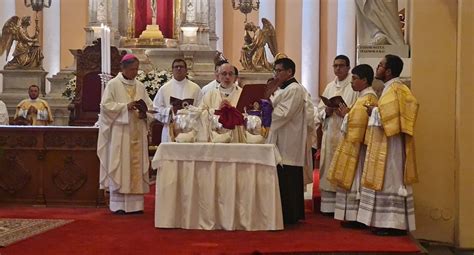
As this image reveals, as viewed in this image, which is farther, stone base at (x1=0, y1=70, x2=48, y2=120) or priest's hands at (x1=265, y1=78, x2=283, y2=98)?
stone base at (x1=0, y1=70, x2=48, y2=120)

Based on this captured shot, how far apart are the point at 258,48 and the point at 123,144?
8.12m

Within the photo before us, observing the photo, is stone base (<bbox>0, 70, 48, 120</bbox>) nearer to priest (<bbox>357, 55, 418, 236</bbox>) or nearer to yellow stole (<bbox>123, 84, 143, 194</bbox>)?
yellow stole (<bbox>123, 84, 143, 194</bbox>)

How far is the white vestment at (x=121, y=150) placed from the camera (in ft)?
28.0

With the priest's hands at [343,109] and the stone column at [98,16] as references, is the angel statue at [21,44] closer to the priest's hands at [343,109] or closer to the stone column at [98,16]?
the stone column at [98,16]

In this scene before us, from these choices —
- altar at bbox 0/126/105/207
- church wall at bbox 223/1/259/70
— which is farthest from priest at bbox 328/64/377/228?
church wall at bbox 223/1/259/70

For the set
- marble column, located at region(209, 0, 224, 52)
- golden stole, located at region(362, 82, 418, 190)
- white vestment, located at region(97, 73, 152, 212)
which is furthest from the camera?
marble column, located at region(209, 0, 224, 52)

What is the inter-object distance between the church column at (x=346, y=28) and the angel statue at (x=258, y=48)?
104 inches

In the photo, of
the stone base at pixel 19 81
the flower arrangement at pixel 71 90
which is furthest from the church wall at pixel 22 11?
the flower arrangement at pixel 71 90

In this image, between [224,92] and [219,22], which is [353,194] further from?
[219,22]

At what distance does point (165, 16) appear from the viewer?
17875mm

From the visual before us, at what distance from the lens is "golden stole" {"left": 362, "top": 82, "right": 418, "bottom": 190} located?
22.5 feet

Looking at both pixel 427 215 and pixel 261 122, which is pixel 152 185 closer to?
pixel 261 122

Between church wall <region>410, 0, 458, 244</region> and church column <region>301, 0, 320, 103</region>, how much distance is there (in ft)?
37.7

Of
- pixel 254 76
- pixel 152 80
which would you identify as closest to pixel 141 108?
pixel 152 80
